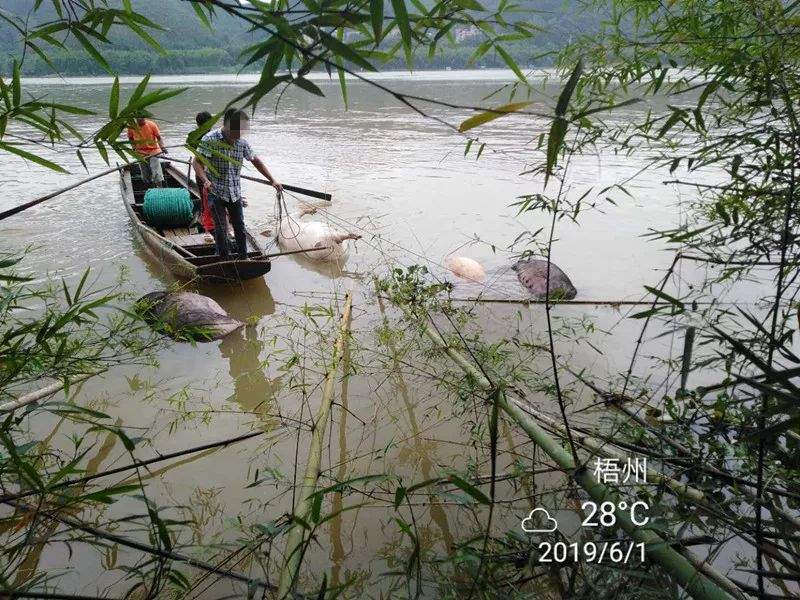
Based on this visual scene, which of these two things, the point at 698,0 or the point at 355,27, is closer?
the point at 355,27

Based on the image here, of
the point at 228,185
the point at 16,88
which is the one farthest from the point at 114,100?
the point at 228,185

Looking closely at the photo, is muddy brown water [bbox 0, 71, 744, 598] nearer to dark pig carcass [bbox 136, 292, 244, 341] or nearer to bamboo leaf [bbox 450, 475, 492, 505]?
dark pig carcass [bbox 136, 292, 244, 341]

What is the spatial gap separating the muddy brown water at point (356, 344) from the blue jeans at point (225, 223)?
1.61 feet

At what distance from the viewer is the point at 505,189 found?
10.3 metres

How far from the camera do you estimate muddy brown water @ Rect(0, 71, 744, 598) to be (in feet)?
8.67

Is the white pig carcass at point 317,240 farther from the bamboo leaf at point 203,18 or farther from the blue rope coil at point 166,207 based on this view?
the bamboo leaf at point 203,18

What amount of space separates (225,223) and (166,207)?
1.75 m

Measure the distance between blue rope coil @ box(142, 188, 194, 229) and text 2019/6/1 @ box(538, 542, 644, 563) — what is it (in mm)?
6356

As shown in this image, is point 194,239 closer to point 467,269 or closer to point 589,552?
point 467,269

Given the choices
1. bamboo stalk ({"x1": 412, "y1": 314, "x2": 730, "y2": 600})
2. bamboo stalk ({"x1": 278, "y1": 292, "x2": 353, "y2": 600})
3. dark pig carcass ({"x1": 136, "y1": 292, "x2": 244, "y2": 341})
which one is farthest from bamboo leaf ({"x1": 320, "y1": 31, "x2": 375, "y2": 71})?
dark pig carcass ({"x1": 136, "y1": 292, "x2": 244, "y2": 341})

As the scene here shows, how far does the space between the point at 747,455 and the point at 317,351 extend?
10.2 ft

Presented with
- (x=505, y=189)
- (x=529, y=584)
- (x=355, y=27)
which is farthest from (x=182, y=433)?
(x=505, y=189)

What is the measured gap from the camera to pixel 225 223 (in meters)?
5.43

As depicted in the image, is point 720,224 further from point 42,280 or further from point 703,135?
point 42,280
